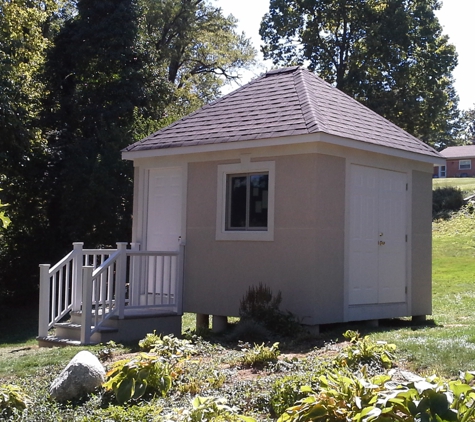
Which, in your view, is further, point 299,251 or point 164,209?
point 164,209

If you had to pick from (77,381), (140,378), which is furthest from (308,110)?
(77,381)

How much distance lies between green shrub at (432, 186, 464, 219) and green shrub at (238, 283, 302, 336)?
25.8 meters

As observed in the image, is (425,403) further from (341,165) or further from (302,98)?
(302,98)

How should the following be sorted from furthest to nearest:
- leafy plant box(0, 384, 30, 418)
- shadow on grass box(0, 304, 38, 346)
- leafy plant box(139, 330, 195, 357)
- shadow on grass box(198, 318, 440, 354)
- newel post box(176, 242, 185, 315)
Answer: shadow on grass box(0, 304, 38, 346) < newel post box(176, 242, 185, 315) < shadow on grass box(198, 318, 440, 354) < leafy plant box(139, 330, 195, 357) < leafy plant box(0, 384, 30, 418)

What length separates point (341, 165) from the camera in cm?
1133

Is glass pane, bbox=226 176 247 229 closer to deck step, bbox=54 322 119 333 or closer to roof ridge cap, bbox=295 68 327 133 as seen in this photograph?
A: roof ridge cap, bbox=295 68 327 133

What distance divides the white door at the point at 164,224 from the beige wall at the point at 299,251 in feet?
2.76

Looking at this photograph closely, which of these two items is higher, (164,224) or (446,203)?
(446,203)

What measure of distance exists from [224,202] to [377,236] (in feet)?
8.41

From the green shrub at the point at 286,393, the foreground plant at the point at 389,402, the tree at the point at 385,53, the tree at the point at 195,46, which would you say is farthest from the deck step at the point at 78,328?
the tree at the point at 385,53

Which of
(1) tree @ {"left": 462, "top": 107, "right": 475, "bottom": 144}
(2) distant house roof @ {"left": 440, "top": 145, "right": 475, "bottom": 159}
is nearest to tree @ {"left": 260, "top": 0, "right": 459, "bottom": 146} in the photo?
(2) distant house roof @ {"left": 440, "top": 145, "right": 475, "bottom": 159}

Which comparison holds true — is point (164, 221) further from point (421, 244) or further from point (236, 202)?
point (421, 244)

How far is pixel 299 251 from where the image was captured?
36.1 ft

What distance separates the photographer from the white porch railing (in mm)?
11023
